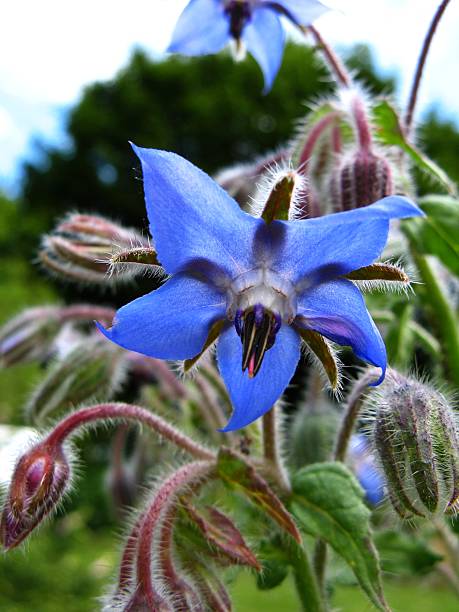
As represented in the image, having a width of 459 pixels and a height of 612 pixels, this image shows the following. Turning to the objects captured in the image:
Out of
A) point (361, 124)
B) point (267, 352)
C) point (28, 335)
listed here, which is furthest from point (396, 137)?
point (28, 335)

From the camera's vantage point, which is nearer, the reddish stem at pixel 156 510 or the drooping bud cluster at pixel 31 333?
the reddish stem at pixel 156 510

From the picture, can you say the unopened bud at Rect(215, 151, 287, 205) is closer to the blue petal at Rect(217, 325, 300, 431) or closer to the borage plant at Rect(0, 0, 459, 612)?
the borage plant at Rect(0, 0, 459, 612)

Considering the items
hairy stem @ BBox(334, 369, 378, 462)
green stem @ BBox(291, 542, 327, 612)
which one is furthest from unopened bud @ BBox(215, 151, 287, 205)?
green stem @ BBox(291, 542, 327, 612)

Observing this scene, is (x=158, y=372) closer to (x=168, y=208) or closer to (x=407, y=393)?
(x=407, y=393)

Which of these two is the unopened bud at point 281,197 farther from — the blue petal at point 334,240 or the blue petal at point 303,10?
the blue petal at point 303,10

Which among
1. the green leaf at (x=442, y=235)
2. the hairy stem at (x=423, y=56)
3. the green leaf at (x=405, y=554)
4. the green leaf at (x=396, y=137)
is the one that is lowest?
the green leaf at (x=405, y=554)

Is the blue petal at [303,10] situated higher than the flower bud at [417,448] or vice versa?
the blue petal at [303,10]

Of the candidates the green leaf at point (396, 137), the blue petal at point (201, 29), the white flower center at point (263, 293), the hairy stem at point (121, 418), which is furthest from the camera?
the blue petal at point (201, 29)

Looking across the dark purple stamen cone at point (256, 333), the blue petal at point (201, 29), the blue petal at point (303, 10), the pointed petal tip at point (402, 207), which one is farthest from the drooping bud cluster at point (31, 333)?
the pointed petal tip at point (402, 207)

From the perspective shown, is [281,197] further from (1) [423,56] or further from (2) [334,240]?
(1) [423,56]
